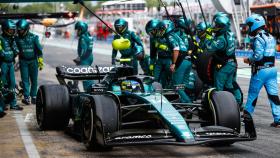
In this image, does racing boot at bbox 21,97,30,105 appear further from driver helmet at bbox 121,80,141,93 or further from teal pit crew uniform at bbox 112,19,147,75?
driver helmet at bbox 121,80,141,93

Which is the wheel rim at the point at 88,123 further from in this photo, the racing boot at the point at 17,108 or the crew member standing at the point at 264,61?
the racing boot at the point at 17,108

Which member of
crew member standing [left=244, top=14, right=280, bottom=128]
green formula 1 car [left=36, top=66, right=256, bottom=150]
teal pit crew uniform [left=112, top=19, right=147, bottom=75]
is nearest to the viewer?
green formula 1 car [left=36, top=66, right=256, bottom=150]

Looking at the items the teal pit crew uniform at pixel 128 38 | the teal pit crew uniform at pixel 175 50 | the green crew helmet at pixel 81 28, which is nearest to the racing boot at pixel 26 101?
the teal pit crew uniform at pixel 128 38

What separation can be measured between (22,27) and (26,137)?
17.0 feet

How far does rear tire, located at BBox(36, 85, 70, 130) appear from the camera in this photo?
10.7 meters

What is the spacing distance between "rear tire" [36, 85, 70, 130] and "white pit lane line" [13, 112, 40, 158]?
14.2 inches

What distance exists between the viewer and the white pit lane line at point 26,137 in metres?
9.08

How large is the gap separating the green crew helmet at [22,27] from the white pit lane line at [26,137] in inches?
89.4

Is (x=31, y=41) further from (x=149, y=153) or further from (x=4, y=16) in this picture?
(x=149, y=153)

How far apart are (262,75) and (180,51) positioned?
2527 mm

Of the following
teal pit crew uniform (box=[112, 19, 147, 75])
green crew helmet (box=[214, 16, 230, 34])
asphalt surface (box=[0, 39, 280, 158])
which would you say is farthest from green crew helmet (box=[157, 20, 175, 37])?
asphalt surface (box=[0, 39, 280, 158])

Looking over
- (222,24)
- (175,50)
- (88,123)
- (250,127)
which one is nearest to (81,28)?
(175,50)

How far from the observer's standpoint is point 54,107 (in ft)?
35.0

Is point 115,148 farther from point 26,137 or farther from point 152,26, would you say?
point 152,26
